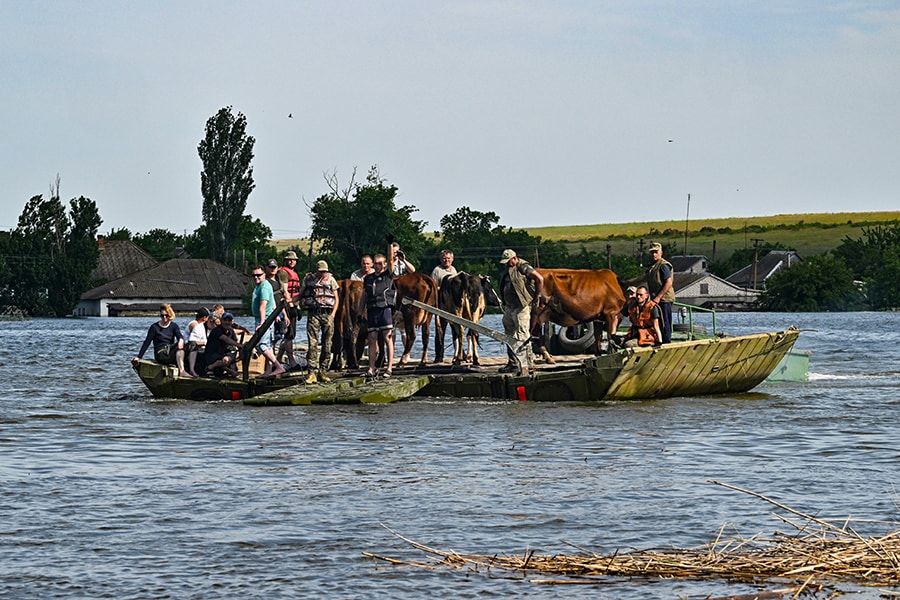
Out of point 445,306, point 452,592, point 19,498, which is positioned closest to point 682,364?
point 445,306

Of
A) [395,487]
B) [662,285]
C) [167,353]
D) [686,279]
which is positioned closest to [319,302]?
[167,353]

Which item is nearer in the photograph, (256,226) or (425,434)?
(425,434)

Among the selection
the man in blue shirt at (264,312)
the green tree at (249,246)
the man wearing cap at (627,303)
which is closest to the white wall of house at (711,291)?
the green tree at (249,246)

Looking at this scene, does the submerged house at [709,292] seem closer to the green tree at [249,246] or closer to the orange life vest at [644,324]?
the green tree at [249,246]

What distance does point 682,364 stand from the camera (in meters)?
18.4

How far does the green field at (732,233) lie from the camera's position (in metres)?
161

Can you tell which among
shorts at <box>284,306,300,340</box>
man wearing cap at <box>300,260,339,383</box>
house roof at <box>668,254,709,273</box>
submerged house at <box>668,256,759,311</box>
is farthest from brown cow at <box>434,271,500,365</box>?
house roof at <box>668,254,709,273</box>

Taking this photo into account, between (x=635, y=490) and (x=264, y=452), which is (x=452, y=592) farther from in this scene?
(x=264, y=452)

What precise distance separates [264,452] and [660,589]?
7156 millimetres

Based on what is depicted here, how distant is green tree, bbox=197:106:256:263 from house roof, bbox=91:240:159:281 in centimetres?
2456

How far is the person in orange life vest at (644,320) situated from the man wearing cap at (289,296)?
4601 millimetres

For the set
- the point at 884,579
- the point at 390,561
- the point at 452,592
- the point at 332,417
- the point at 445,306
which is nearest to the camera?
the point at 884,579

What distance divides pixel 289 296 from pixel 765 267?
125408 mm

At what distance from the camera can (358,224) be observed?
10075cm
